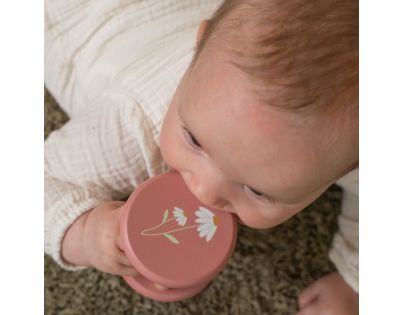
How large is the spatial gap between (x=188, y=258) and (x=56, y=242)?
0.89 feet

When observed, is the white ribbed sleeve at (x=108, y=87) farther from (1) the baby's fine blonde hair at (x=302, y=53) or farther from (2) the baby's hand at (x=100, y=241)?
(1) the baby's fine blonde hair at (x=302, y=53)

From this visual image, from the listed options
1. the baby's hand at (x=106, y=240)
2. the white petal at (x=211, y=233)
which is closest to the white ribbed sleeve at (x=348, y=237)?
the white petal at (x=211, y=233)

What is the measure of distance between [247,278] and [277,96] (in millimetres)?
619

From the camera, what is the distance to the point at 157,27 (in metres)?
0.96

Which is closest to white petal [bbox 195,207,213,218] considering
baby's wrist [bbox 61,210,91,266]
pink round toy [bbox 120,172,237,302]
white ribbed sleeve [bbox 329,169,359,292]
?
→ pink round toy [bbox 120,172,237,302]

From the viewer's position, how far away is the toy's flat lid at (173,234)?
714mm

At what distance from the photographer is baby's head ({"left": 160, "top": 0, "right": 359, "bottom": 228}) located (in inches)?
21.2

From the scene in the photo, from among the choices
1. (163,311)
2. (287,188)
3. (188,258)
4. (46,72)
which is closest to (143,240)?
(188,258)

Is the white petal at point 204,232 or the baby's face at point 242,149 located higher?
the baby's face at point 242,149

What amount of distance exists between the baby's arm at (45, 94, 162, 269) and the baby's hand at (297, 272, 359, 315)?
0.43m

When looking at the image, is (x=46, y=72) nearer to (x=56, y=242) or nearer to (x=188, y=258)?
(x=56, y=242)

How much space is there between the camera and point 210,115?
59cm

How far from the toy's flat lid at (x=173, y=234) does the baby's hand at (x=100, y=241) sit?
6 centimetres

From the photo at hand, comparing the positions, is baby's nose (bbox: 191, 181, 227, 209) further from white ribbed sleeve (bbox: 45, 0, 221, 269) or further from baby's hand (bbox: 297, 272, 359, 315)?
baby's hand (bbox: 297, 272, 359, 315)
